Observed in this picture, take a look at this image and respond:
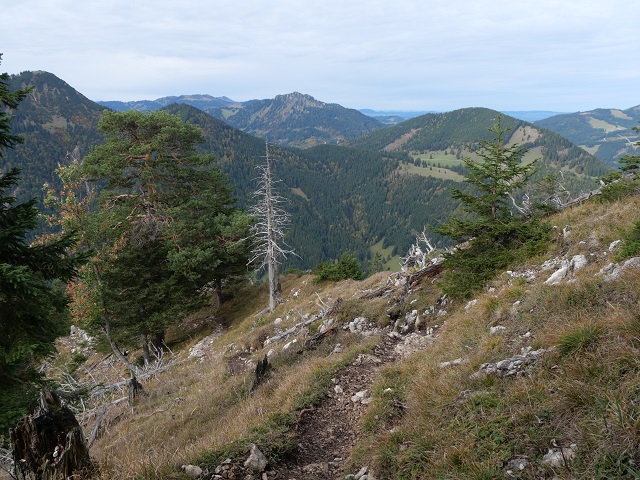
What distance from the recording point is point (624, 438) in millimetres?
2799

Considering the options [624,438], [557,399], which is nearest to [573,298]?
[557,399]

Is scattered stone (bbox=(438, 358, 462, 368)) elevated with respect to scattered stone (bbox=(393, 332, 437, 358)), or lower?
elevated

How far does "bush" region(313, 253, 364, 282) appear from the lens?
23.1m

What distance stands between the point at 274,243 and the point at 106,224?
846 centimetres

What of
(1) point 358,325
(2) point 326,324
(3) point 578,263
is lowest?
(2) point 326,324

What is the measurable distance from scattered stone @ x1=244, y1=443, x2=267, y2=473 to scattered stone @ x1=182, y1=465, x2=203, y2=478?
60 centimetres

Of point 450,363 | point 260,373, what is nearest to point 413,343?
point 450,363

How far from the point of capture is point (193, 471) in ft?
14.2

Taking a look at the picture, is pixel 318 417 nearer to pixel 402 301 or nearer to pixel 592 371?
pixel 592 371

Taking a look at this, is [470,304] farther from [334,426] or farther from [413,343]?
[334,426]

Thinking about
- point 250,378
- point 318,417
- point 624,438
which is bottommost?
point 250,378

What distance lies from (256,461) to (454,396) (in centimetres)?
285

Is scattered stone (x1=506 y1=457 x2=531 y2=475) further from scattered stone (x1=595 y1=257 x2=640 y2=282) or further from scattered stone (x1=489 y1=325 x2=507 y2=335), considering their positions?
scattered stone (x1=595 y1=257 x2=640 y2=282)

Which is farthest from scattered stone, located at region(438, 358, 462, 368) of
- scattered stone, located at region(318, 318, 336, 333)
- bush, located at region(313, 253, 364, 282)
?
bush, located at region(313, 253, 364, 282)
